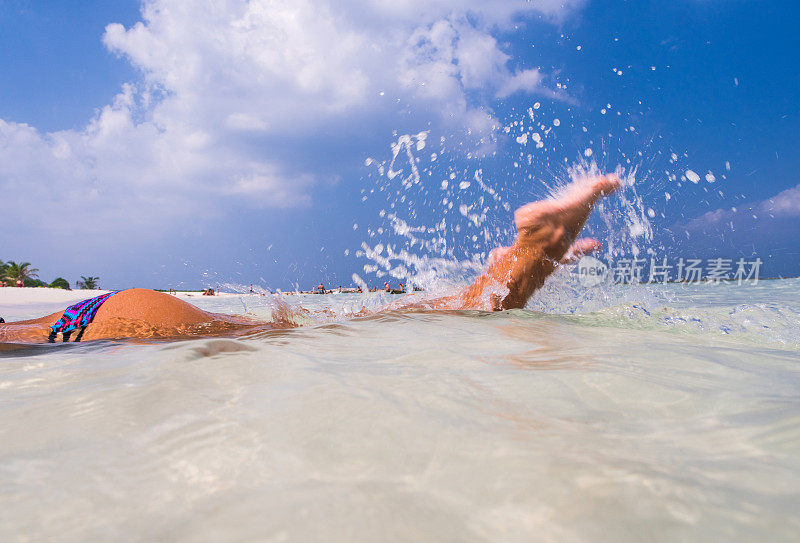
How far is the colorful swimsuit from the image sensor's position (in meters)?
2.41

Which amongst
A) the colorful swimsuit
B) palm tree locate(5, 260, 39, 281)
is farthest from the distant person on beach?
palm tree locate(5, 260, 39, 281)

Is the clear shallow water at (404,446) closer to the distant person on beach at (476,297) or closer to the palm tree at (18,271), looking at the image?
the distant person on beach at (476,297)

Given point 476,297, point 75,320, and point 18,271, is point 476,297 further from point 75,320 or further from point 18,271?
point 18,271

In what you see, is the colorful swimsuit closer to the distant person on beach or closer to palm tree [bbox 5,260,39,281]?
the distant person on beach

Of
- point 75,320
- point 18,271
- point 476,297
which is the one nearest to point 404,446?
point 476,297

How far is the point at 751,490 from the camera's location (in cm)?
56

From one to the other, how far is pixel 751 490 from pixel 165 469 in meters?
0.87

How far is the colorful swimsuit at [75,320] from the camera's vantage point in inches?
95.0

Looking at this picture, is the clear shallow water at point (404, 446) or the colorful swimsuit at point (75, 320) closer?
the clear shallow water at point (404, 446)

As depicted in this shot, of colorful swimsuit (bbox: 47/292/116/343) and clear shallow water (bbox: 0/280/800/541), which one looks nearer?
clear shallow water (bbox: 0/280/800/541)

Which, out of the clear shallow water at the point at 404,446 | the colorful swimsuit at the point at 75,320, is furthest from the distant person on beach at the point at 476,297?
the clear shallow water at the point at 404,446

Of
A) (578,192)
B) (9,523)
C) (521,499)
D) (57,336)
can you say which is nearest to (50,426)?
(9,523)

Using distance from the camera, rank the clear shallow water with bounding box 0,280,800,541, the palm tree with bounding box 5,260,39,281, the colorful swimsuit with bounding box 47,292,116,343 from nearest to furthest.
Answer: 1. the clear shallow water with bounding box 0,280,800,541
2. the colorful swimsuit with bounding box 47,292,116,343
3. the palm tree with bounding box 5,260,39,281

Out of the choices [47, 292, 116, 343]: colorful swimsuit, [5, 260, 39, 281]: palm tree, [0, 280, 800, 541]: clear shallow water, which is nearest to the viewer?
[0, 280, 800, 541]: clear shallow water
